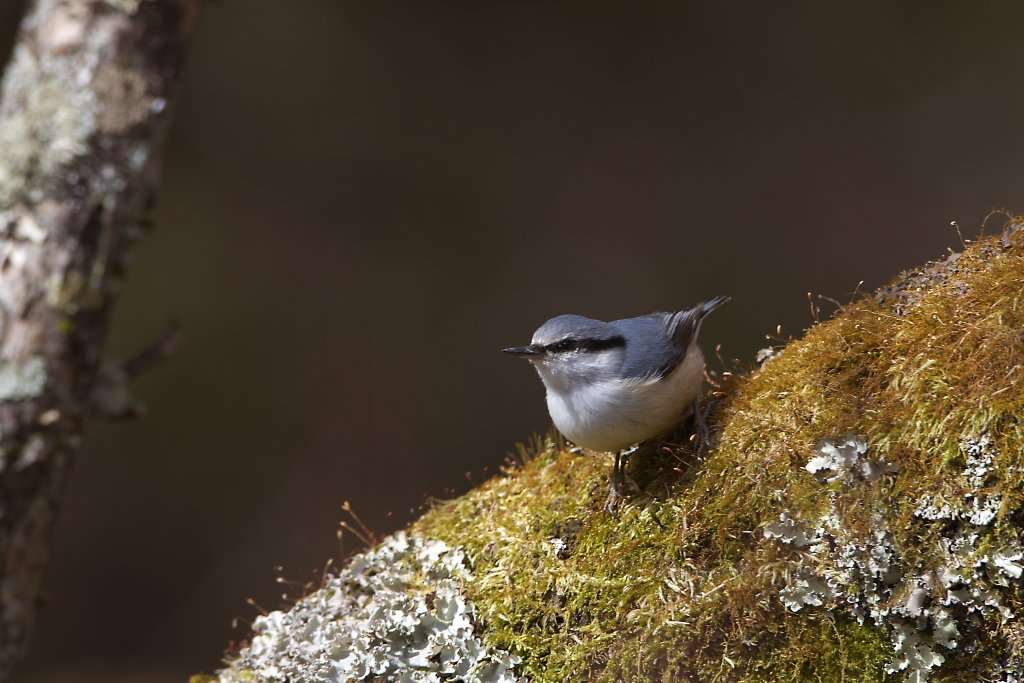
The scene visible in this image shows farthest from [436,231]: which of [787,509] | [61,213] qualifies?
[787,509]

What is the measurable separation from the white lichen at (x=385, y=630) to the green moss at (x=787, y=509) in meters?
0.06

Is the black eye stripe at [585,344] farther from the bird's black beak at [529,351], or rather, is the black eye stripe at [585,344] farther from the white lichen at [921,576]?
the white lichen at [921,576]

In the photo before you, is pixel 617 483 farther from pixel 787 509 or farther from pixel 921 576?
pixel 921 576

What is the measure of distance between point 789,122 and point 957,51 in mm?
1233

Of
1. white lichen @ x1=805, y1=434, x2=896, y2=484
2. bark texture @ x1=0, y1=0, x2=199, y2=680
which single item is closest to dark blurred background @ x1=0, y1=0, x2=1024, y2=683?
bark texture @ x1=0, y1=0, x2=199, y2=680

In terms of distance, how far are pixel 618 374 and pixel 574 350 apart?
0.63 feet

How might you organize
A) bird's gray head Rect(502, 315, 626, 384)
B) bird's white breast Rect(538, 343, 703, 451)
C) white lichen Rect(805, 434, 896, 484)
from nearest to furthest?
white lichen Rect(805, 434, 896, 484), bird's white breast Rect(538, 343, 703, 451), bird's gray head Rect(502, 315, 626, 384)

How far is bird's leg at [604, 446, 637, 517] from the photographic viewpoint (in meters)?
1.91

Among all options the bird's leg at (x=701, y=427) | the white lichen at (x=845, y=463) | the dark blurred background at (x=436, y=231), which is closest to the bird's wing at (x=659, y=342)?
the bird's leg at (x=701, y=427)

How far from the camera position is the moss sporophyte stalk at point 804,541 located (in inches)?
59.3

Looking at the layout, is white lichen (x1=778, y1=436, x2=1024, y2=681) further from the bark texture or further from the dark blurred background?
the dark blurred background

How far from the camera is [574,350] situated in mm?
2357

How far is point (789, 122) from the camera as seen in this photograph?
22.0 feet

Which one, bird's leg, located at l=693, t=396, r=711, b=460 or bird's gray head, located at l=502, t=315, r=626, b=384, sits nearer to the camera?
bird's leg, located at l=693, t=396, r=711, b=460
